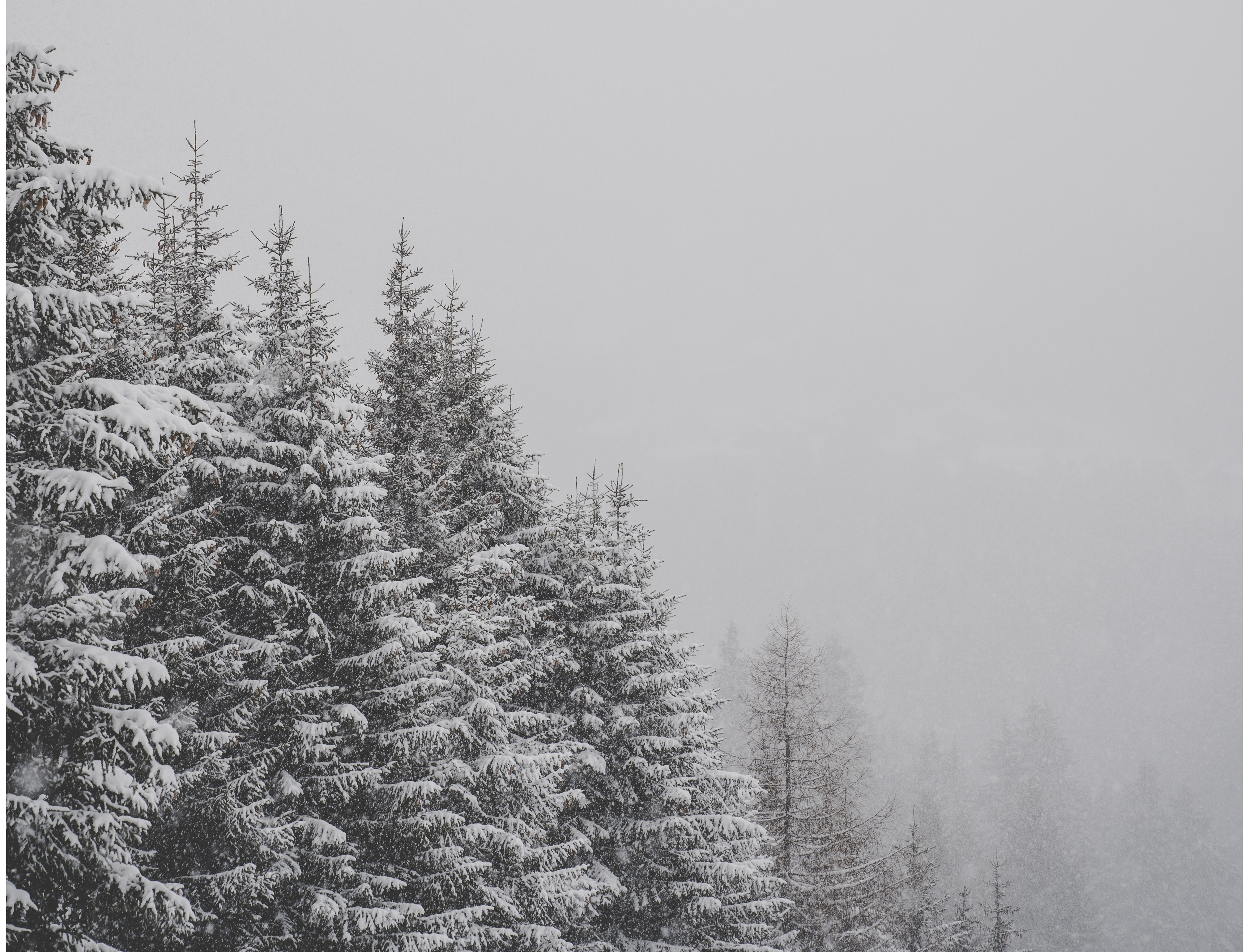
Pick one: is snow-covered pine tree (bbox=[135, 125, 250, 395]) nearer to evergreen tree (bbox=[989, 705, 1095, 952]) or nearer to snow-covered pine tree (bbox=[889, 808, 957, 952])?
snow-covered pine tree (bbox=[889, 808, 957, 952])

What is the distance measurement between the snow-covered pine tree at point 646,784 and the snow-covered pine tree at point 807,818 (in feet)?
9.56

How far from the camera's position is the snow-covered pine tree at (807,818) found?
20.6 m

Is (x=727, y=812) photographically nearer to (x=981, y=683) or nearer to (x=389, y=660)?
(x=389, y=660)

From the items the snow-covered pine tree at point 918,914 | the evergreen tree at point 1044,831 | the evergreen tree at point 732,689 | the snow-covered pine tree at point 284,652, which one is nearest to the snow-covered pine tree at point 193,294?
the snow-covered pine tree at point 284,652

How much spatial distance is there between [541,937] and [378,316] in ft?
42.6

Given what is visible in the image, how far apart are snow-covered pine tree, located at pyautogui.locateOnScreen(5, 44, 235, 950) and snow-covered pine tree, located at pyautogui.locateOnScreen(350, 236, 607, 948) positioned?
168 inches

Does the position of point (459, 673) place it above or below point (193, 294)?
below

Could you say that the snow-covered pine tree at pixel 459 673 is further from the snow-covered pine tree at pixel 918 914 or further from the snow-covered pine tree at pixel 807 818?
the snow-covered pine tree at pixel 918 914

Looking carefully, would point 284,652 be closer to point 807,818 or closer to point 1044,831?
point 807,818

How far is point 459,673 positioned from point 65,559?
673 centimetres

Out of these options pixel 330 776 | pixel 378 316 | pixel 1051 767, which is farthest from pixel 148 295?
pixel 1051 767

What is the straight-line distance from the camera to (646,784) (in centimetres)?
1680

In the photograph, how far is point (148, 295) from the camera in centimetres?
1386

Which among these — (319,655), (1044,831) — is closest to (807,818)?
(319,655)
